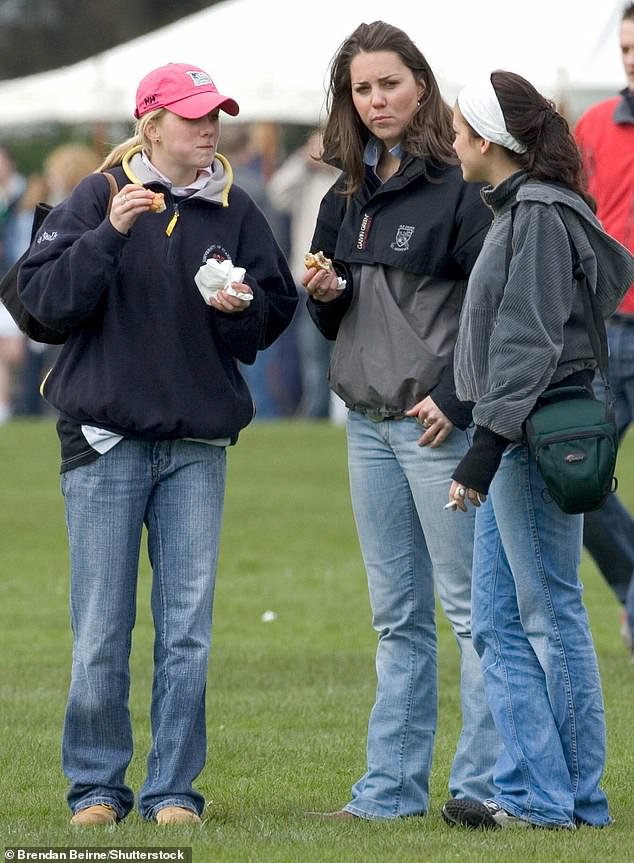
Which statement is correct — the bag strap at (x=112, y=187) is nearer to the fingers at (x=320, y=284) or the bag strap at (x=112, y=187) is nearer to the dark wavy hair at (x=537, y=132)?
the fingers at (x=320, y=284)

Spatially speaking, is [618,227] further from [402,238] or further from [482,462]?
[482,462]

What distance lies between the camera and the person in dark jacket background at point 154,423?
5.62m

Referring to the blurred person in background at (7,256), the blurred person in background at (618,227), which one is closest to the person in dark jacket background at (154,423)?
the blurred person in background at (618,227)

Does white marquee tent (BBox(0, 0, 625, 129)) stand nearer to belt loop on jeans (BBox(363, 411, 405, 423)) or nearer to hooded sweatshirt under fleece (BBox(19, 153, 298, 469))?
belt loop on jeans (BBox(363, 411, 405, 423))

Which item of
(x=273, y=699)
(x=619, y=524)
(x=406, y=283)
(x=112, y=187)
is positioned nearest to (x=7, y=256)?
(x=619, y=524)

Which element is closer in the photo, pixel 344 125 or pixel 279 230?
pixel 344 125

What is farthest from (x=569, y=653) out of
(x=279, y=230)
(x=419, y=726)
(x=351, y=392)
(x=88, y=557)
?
(x=279, y=230)

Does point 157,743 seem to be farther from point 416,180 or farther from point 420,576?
point 416,180

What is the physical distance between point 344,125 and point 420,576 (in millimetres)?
1417

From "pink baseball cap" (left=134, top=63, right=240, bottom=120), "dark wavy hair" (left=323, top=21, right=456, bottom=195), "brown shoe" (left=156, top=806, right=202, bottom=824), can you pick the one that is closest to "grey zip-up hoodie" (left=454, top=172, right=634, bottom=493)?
"dark wavy hair" (left=323, top=21, right=456, bottom=195)

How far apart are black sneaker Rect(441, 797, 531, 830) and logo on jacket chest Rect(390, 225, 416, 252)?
1650 millimetres

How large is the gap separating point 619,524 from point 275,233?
11.6 metres

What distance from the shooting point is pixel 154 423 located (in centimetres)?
557

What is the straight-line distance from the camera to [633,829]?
5516 millimetres
